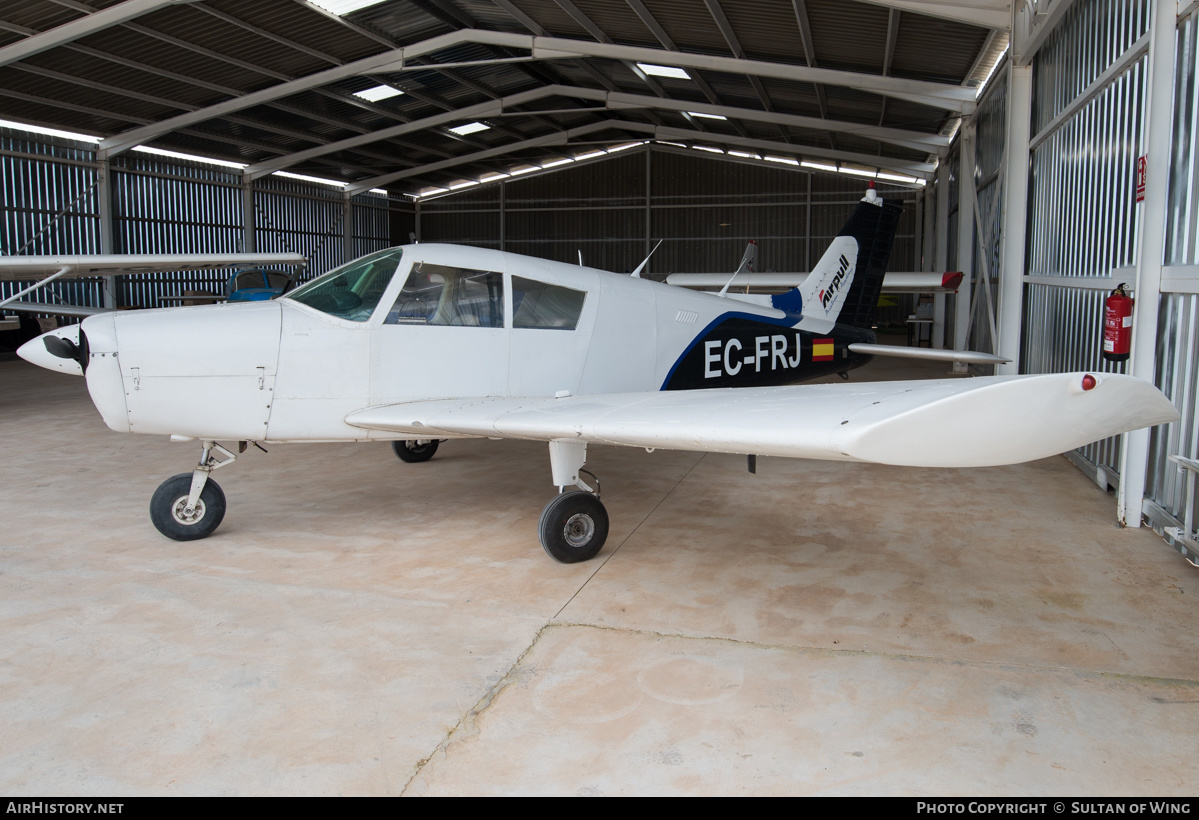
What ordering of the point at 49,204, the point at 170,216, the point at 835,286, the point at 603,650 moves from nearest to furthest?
the point at 603,650 → the point at 835,286 → the point at 49,204 → the point at 170,216

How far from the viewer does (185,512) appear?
5145 mm

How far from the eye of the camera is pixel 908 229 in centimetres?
3181

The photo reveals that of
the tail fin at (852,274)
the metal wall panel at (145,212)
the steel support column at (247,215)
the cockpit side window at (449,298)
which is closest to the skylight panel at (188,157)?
the metal wall panel at (145,212)

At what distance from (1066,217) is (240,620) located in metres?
7.86

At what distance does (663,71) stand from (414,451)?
1476 centimetres

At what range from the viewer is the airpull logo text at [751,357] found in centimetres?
679

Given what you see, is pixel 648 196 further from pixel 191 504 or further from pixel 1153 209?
pixel 191 504

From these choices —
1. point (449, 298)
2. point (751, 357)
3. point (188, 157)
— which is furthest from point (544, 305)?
point (188, 157)

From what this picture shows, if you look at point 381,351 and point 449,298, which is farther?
point 449,298

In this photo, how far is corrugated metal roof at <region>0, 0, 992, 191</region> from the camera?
13.4m

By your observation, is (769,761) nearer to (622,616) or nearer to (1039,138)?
(622,616)

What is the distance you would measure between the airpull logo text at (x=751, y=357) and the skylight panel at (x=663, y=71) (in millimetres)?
13302

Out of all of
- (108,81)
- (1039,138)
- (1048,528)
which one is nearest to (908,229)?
(1039,138)

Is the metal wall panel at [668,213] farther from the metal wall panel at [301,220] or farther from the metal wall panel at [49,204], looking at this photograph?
the metal wall panel at [49,204]
